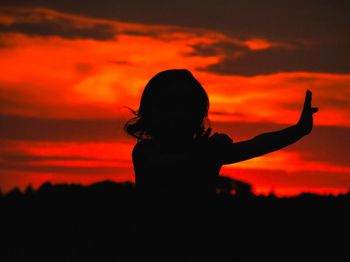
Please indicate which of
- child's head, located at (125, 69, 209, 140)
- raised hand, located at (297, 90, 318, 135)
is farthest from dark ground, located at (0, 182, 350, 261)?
raised hand, located at (297, 90, 318, 135)

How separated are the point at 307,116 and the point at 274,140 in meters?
0.28

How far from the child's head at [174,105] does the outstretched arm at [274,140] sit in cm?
35

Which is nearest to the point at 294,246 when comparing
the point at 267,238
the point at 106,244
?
the point at 267,238

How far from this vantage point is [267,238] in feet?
Result: 28.0

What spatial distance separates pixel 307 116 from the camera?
17.6 feet

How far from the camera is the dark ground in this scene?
8.27 metres

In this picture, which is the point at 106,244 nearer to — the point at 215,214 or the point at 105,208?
the point at 105,208

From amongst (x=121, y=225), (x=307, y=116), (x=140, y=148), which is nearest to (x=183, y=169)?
(x=140, y=148)

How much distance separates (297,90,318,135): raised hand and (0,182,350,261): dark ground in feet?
7.77

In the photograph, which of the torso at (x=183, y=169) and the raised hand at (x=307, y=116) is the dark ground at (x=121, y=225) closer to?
the torso at (x=183, y=169)

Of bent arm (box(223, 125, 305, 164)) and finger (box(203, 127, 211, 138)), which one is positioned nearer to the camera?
bent arm (box(223, 125, 305, 164))

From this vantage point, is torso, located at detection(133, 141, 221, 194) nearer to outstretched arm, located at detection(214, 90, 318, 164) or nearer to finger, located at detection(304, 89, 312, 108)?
outstretched arm, located at detection(214, 90, 318, 164)

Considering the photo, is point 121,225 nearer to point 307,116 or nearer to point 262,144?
point 262,144

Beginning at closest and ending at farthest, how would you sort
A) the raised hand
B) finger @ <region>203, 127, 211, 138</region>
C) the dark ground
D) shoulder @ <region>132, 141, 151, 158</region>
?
the raised hand
finger @ <region>203, 127, 211, 138</region>
shoulder @ <region>132, 141, 151, 158</region>
the dark ground
